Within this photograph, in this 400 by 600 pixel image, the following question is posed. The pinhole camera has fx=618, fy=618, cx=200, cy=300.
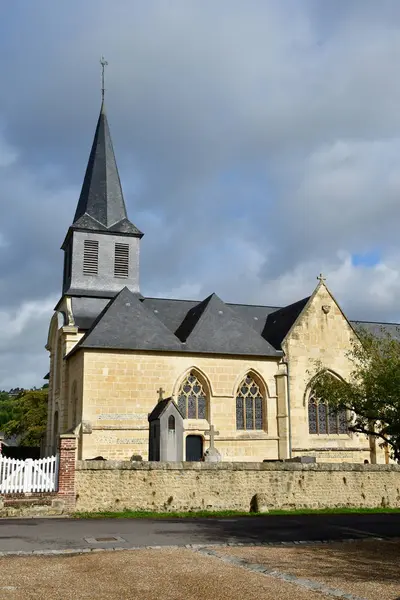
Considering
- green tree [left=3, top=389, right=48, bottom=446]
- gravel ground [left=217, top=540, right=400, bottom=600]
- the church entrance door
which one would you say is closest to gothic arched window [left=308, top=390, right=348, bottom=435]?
the church entrance door

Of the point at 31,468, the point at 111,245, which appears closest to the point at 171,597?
the point at 31,468

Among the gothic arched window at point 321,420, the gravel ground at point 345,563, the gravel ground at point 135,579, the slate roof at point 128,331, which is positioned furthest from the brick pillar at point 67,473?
the gothic arched window at point 321,420

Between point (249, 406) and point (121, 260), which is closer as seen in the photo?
point (249, 406)

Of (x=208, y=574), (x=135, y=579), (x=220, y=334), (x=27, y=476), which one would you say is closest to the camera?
(x=135, y=579)

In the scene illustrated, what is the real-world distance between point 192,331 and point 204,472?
10.3 meters

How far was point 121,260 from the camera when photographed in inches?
1254

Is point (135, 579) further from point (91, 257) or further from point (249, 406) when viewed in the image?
point (91, 257)

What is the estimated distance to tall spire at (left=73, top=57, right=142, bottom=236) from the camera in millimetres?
32219

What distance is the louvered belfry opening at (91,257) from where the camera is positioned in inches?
1227

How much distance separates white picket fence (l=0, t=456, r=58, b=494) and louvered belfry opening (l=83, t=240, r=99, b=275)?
15521mm

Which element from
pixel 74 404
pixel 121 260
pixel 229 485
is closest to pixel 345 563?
pixel 229 485

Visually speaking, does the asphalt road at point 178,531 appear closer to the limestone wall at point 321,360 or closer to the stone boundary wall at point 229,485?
the stone boundary wall at point 229,485

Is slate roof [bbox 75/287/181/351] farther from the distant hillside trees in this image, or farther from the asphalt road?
the distant hillside trees

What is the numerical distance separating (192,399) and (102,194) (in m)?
13.1
